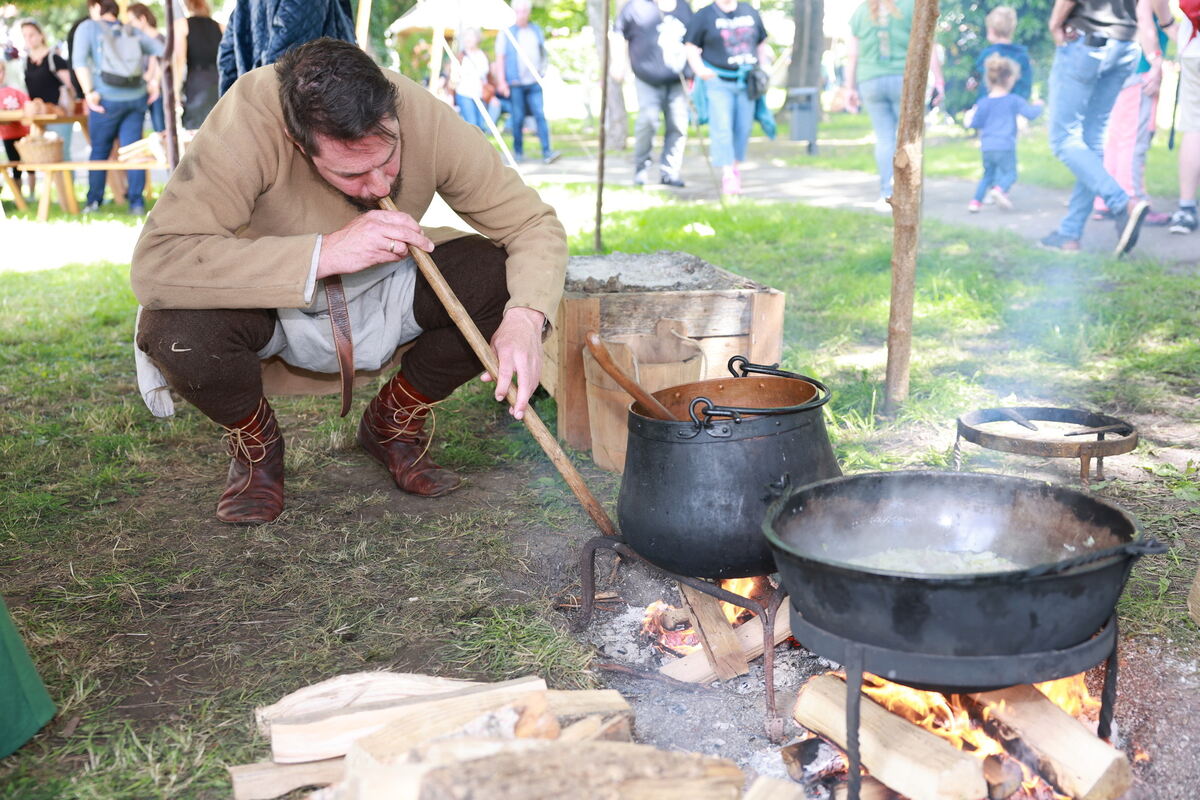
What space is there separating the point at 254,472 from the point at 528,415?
3.68 feet

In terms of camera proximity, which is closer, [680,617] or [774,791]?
[774,791]

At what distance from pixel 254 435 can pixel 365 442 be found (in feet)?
1.73

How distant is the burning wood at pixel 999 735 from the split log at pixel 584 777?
0.42m

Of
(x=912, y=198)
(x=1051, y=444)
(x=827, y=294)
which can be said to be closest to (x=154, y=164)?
(x=827, y=294)

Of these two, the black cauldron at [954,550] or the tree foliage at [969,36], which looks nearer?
the black cauldron at [954,550]

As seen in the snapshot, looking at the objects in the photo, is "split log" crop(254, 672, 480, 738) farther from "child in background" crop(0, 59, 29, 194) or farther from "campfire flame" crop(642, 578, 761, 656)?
"child in background" crop(0, 59, 29, 194)

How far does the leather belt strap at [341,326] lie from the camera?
297 cm

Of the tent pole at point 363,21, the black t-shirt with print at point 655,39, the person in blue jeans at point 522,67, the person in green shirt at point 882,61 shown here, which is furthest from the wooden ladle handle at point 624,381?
the person in blue jeans at point 522,67

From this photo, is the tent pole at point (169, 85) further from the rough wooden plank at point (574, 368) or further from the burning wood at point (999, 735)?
the burning wood at point (999, 735)

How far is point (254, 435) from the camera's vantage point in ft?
10.3

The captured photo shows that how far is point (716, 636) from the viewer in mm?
2285

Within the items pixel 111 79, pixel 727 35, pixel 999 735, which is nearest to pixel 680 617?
pixel 999 735

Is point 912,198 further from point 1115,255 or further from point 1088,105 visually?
point 1088,105

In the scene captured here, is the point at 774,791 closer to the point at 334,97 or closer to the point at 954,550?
the point at 954,550
